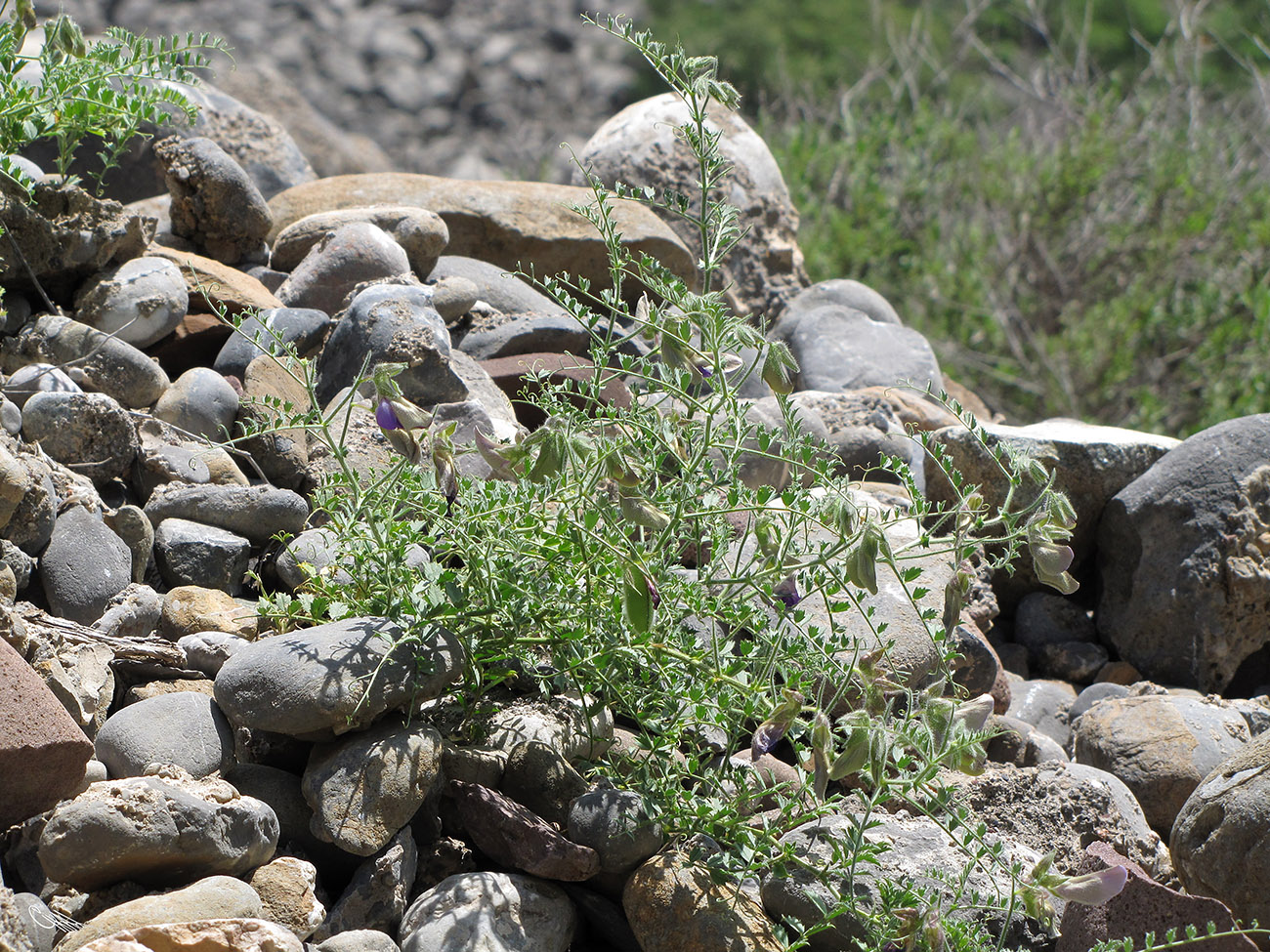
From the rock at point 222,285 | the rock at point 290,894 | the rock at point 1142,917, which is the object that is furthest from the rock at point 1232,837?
the rock at point 222,285

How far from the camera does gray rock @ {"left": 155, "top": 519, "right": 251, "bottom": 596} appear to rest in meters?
2.81

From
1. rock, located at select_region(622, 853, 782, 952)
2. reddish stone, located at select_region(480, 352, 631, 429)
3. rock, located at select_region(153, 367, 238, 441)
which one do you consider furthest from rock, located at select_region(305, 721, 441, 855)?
reddish stone, located at select_region(480, 352, 631, 429)

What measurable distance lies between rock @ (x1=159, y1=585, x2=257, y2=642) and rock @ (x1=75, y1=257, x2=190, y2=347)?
100 cm

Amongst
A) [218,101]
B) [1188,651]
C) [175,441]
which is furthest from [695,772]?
[218,101]

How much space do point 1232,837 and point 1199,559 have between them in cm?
151

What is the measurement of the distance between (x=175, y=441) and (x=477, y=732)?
131 cm

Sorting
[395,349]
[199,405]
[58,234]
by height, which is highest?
[58,234]

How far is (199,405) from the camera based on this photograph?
10.4 ft

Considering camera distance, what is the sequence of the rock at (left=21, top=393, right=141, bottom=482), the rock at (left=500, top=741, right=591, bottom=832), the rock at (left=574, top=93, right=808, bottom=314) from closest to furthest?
the rock at (left=500, top=741, right=591, bottom=832), the rock at (left=21, top=393, right=141, bottom=482), the rock at (left=574, top=93, right=808, bottom=314)

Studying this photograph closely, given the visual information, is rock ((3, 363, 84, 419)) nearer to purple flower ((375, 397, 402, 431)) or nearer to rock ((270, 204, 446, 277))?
purple flower ((375, 397, 402, 431))

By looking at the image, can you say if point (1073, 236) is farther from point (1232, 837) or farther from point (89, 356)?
point (89, 356)

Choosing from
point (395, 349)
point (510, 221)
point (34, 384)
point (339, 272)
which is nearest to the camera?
point (34, 384)

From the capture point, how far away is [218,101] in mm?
4980

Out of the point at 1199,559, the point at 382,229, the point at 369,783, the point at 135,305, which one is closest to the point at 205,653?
the point at 369,783
